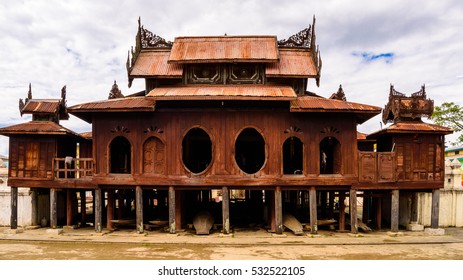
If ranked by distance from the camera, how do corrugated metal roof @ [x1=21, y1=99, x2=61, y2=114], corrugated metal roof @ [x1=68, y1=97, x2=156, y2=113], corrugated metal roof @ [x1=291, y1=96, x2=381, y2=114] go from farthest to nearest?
corrugated metal roof @ [x1=21, y1=99, x2=61, y2=114] → corrugated metal roof @ [x1=68, y1=97, x2=156, y2=113] → corrugated metal roof @ [x1=291, y1=96, x2=381, y2=114]

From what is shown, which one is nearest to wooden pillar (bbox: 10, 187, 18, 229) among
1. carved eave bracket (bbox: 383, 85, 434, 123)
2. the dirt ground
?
the dirt ground

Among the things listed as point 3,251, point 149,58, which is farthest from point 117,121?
point 3,251

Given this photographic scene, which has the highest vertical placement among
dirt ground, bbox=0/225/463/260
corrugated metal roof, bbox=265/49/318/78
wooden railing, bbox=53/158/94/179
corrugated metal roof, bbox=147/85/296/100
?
corrugated metal roof, bbox=265/49/318/78

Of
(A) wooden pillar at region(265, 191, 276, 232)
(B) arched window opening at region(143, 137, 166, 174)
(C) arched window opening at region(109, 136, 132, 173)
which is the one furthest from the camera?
(C) arched window opening at region(109, 136, 132, 173)

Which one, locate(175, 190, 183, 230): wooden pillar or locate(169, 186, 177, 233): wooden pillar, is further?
locate(175, 190, 183, 230): wooden pillar

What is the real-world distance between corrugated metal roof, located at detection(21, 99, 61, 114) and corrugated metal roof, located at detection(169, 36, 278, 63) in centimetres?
665

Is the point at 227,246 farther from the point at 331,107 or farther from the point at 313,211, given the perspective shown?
the point at 331,107

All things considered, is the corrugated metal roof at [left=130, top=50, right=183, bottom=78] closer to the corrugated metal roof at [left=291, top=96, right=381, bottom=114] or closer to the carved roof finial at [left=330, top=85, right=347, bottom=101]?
the corrugated metal roof at [left=291, top=96, right=381, bottom=114]

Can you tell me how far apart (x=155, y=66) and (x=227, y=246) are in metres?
10.2

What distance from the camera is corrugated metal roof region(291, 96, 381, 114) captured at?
17109 mm

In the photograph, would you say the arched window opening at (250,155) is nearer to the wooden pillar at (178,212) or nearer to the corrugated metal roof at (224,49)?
the wooden pillar at (178,212)

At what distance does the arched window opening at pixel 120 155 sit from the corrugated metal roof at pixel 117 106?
433cm

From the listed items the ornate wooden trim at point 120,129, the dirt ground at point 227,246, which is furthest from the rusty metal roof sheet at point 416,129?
the ornate wooden trim at point 120,129

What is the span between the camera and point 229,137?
58.3ft
